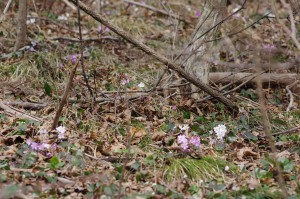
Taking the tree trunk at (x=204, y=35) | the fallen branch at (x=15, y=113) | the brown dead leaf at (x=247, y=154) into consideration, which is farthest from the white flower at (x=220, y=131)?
the fallen branch at (x=15, y=113)

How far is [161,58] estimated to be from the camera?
505 centimetres

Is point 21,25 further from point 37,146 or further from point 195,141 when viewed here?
point 195,141

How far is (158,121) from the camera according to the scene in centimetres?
522

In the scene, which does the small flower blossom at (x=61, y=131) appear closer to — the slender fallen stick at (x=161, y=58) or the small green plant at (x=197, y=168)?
the small green plant at (x=197, y=168)

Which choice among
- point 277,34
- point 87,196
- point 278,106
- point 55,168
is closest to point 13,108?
point 55,168

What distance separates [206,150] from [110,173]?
0.94 metres

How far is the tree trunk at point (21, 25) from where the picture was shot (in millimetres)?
6438

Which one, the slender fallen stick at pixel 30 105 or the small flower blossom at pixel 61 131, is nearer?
the small flower blossom at pixel 61 131

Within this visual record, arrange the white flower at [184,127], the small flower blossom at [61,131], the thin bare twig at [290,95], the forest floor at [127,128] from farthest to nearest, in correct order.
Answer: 1. the thin bare twig at [290,95]
2. the white flower at [184,127]
3. the small flower blossom at [61,131]
4. the forest floor at [127,128]

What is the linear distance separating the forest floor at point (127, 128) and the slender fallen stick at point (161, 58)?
18cm

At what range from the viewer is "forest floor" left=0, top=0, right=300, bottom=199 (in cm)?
398

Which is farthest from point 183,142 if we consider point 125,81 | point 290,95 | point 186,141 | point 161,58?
point 290,95

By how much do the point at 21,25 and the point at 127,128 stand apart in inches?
119

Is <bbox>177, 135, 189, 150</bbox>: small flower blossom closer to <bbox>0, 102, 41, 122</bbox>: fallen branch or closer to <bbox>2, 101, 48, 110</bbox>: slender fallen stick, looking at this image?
<bbox>0, 102, 41, 122</bbox>: fallen branch
